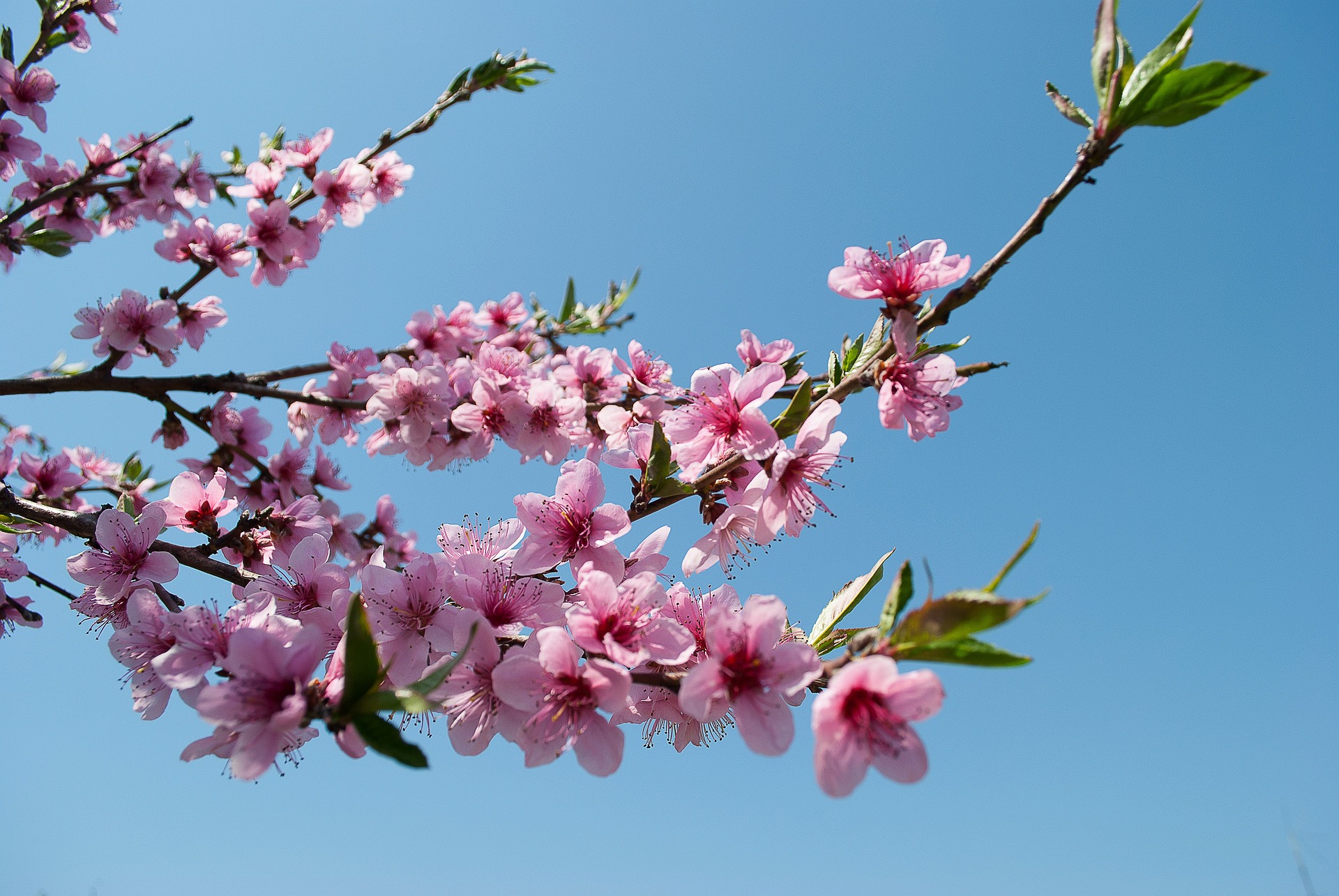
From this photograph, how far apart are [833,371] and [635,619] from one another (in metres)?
0.84

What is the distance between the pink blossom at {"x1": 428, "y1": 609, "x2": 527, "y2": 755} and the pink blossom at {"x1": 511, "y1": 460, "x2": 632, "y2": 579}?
0.29 meters

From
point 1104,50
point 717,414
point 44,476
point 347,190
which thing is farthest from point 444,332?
point 1104,50

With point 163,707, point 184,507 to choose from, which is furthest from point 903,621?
point 184,507

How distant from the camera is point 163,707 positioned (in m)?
1.81

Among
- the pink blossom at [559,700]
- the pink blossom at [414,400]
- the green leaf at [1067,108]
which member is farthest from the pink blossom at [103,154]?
the green leaf at [1067,108]

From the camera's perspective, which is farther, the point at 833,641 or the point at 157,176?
the point at 157,176

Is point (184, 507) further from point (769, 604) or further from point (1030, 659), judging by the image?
point (1030, 659)

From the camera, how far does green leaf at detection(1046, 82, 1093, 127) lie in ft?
4.57

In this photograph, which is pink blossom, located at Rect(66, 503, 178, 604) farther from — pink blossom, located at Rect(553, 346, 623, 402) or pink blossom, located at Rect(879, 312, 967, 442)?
pink blossom, located at Rect(879, 312, 967, 442)

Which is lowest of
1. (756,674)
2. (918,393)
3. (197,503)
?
(756,674)

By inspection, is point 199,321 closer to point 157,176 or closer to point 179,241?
point 179,241

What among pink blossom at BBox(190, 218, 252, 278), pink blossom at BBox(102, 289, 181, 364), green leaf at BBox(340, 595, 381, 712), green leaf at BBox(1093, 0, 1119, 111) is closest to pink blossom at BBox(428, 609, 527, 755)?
green leaf at BBox(340, 595, 381, 712)

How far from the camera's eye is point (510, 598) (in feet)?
5.74

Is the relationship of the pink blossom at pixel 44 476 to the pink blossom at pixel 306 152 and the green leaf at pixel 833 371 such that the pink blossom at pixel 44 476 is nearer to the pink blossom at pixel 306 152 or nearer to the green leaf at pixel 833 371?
the pink blossom at pixel 306 152
